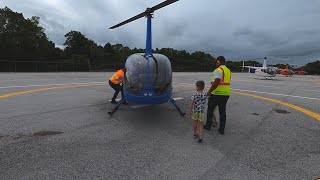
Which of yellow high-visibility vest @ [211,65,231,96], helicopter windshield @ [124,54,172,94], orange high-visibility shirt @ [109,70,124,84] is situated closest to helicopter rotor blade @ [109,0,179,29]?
helicopter windshield @ [124,54,172,94]

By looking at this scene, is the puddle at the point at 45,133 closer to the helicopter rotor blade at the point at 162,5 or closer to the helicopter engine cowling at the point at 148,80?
the helicopter engine cowling at the point at 148,80

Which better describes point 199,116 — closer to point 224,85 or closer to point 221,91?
point 221,91

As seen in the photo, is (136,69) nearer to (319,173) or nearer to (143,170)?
(143,170)

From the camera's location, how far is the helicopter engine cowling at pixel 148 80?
6.42 meters

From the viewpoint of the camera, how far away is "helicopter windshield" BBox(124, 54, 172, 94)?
6535 millimetres

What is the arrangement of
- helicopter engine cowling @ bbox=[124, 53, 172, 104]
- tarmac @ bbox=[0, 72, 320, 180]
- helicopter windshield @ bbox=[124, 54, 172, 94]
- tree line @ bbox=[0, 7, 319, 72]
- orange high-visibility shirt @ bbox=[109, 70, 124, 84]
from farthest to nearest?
tree line @ bbox=[0, 7, 319, 72] < orange high-visibility shirt @ bbox=[109, 70, 124, 84] < helicopter windshield @ bbox=[124, 54, 172, 94] < helicopter engine cowling @ bbox=[124, 53, 172, 104] < tarmac @ bbox=[0, 72, 320, 180]

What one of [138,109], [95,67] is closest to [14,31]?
[95,67]

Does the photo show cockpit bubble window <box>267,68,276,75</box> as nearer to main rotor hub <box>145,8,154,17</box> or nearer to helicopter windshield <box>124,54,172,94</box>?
main rotor hub <box>145,8,154,17</box>

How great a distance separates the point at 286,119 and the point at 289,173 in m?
3.91

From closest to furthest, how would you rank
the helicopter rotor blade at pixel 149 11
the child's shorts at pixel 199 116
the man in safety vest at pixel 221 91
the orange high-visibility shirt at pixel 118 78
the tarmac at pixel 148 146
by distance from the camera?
the tarmac at pixel 148 146, the child's shorts at pixel 199 116, the man in safety vest at pixel 221 91, the helicopter rotor blade at pixel 149 11, the orange high-visibility shirt at pixel 118 78

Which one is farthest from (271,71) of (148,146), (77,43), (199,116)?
(77,43)

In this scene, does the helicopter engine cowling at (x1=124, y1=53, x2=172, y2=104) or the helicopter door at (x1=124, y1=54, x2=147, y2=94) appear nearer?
the helicopter engine cowling at (x1=124, y1=53, x2=172, y2=104)

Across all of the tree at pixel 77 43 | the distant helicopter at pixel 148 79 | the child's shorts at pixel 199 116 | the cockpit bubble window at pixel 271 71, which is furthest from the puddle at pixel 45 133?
the tree at pixel 77 43

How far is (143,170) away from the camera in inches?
155
